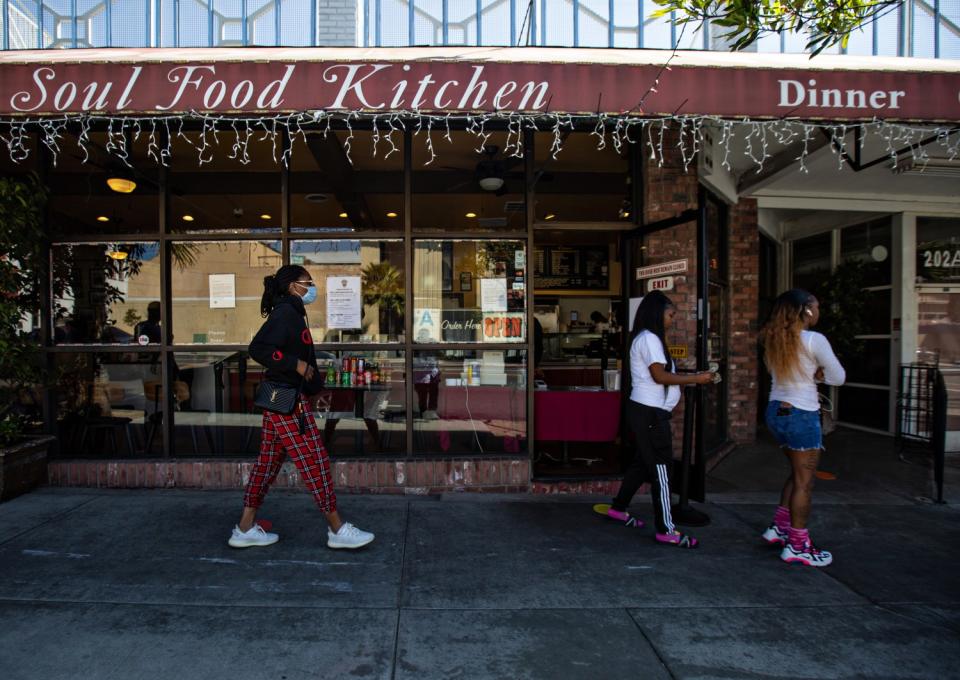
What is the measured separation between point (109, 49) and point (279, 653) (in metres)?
4.55

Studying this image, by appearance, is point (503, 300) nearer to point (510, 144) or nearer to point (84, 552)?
point (510, 144)

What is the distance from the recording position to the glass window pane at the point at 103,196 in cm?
536

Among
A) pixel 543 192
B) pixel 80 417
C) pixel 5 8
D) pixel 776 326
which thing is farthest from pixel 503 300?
pixel 5 8

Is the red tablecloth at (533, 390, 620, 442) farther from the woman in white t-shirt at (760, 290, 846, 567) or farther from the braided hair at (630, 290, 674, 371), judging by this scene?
the woman in white t-shirt at (760, 290, 846, 567)

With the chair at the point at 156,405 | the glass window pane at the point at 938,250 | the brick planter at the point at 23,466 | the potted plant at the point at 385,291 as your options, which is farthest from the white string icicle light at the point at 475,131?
the brick planter at the point at 23,466

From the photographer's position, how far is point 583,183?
6168mm

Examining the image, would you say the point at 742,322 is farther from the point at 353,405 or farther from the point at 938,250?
the point at 353,405

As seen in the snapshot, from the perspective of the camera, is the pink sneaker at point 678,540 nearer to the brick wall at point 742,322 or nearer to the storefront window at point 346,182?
the storefront window at point 346,182

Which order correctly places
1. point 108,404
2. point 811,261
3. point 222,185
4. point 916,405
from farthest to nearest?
1. point 811,261
2. point 916,405
3. point 222,185
4. point 108,404

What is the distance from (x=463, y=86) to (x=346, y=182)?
7.63 ft

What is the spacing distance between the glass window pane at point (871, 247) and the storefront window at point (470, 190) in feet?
17.3

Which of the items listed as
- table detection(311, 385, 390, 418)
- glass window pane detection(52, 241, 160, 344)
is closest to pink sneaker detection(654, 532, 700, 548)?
table detection(311, 385, 390, 418)

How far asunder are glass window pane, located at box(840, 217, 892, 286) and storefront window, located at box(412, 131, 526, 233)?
528 cm

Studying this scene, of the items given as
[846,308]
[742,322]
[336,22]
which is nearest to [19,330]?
[336,22]
